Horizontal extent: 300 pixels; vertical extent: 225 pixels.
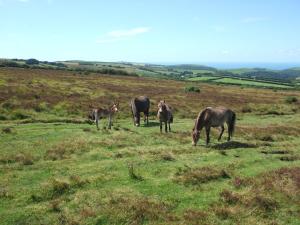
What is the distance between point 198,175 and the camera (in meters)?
18.2

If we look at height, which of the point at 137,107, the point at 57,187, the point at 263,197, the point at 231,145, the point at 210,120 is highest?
the point at 210,120

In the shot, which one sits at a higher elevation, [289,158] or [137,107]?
[137,107]

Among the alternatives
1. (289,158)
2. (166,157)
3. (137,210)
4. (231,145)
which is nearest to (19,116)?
(166,157)

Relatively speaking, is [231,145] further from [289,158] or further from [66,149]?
[66,149]

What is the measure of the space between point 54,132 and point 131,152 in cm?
843

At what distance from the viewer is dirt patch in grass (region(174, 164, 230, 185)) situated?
17.7 meters

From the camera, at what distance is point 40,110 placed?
41906 millimetres

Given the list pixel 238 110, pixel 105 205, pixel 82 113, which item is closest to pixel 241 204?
pixel 105 205

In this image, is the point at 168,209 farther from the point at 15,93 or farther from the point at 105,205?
the point at 15,93

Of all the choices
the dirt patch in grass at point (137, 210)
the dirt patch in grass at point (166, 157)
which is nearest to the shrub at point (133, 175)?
the dirt patch in grass at point (137, 210)

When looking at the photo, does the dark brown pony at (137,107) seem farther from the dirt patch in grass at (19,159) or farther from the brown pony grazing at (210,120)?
the dirt patch in grass at (19,159)

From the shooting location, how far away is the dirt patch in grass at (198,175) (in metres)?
17.7

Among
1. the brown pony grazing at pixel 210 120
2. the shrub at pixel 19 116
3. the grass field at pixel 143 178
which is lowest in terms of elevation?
the shrub at pixel 19 116

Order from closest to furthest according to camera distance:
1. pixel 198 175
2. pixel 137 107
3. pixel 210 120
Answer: pixel 198 175 → pixel 210 120 → pixel 137 107
